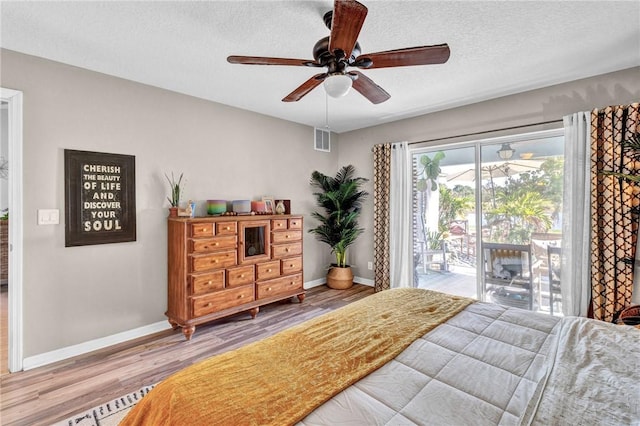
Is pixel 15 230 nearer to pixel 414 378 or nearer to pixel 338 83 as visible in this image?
pixel 338 83

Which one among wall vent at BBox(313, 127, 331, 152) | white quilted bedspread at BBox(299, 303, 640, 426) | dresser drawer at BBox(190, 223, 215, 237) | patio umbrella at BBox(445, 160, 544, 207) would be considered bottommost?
white quilted bedspread at BBox(299, 303, 640, 426)

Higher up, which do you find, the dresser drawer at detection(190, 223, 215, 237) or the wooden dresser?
the dresser drawer at detection(190, 223, 215, 237)

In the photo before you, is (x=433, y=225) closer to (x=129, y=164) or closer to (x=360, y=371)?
(x=360, y=371)

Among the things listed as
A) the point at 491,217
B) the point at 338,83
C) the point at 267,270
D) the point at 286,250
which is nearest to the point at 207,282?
the point at 267,270

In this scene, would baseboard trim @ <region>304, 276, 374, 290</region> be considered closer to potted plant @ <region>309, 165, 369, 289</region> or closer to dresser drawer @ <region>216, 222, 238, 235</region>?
potted plant @ <region>309, 165, 369, 289</region>

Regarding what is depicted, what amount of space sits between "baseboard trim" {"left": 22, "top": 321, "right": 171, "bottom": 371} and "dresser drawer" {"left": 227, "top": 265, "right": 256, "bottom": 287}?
82cm

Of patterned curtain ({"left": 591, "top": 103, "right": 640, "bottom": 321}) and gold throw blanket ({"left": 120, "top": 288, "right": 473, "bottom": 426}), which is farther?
patterned curtain ({"left": 591, "top": 103, "right": 640, "bottom": 321})

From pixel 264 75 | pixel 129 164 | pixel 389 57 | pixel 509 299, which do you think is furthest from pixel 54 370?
pixel 509 299

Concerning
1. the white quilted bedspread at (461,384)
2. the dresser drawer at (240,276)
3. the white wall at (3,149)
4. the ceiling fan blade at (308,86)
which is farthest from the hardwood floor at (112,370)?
the white wall at (3,149)

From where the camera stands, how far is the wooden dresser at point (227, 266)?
116 inches

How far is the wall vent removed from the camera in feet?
15.6

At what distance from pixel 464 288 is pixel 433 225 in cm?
93

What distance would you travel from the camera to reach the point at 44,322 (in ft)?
8.20

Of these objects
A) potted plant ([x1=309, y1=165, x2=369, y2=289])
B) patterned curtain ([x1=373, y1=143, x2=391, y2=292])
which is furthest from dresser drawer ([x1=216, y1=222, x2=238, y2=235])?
patterned curtain ([x1=373, y1=143, x2=391, y2=292])
